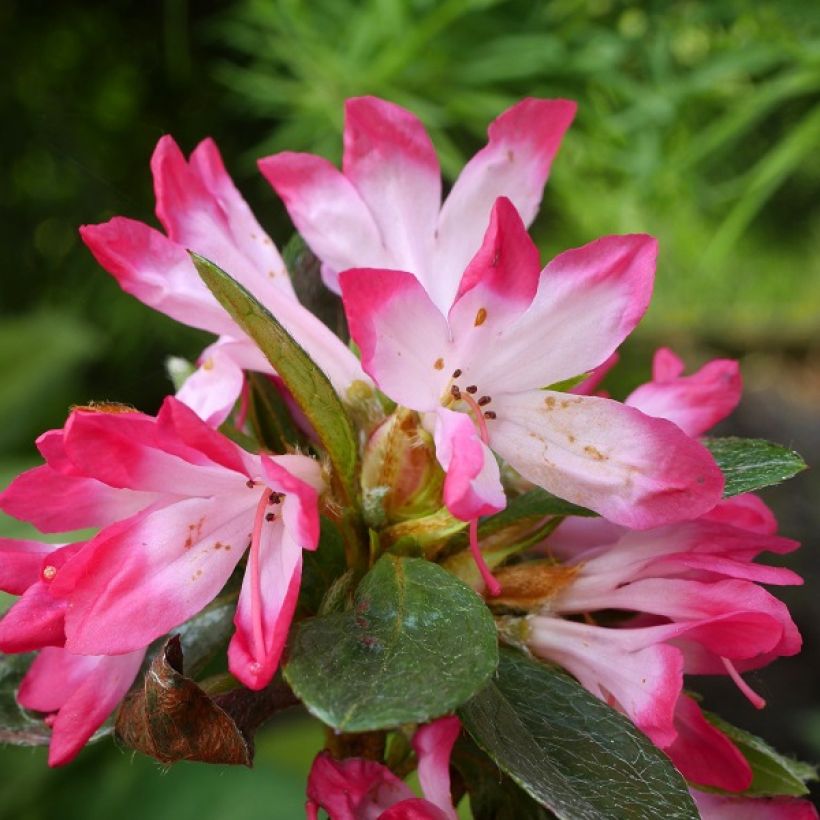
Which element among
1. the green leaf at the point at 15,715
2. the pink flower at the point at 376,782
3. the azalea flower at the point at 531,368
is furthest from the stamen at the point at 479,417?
the green leaf at the point at 15,715

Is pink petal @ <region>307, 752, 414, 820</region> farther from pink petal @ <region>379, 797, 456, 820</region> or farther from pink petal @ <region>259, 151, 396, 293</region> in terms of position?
pink petal @ <region>259, 151, 396, 293</region>

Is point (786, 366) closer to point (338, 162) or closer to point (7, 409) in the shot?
point (338, 162)

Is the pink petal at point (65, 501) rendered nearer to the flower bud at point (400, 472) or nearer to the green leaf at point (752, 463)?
the flower bud at point (400, 472)

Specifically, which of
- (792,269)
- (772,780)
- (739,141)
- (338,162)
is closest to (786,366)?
(792,269)

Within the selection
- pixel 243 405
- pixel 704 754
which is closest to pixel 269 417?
pixel 243 405

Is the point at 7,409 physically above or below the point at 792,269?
above

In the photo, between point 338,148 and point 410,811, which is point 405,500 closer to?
point 410,811

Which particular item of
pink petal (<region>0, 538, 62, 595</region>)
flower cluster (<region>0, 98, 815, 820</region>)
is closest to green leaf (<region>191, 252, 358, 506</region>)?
flower cluster (<region>0, 98, 815, 820</region>)
